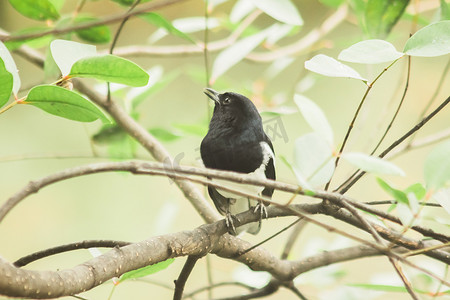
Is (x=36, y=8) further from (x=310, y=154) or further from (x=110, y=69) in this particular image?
(x=310, y=154)

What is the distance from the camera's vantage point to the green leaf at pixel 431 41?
0.63 meters

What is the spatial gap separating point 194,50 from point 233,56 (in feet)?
1.17

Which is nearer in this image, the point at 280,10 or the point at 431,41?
the point at 431,41

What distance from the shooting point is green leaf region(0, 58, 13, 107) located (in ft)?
2.09

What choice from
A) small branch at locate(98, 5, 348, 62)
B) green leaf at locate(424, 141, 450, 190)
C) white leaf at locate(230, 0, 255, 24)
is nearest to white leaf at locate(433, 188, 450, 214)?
green leaf at locate(424, 141, 450, 190)

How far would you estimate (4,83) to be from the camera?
2.10ft

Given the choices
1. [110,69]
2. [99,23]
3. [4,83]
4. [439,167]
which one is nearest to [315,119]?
[439,167]

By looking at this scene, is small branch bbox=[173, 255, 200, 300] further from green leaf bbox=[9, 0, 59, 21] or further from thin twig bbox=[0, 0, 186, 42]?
green leaf bbox=[9, 0, 59, 21]

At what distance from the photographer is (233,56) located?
1.14 m

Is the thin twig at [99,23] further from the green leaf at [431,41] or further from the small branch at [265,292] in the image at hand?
the small branch at [265,292]

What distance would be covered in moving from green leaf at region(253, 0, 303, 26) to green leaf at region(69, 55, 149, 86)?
0.24 m

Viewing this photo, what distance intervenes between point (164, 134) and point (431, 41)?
76 cm

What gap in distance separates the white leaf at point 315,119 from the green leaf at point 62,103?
0.76ft

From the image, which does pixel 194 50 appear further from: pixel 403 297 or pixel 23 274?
pixel 403 297
